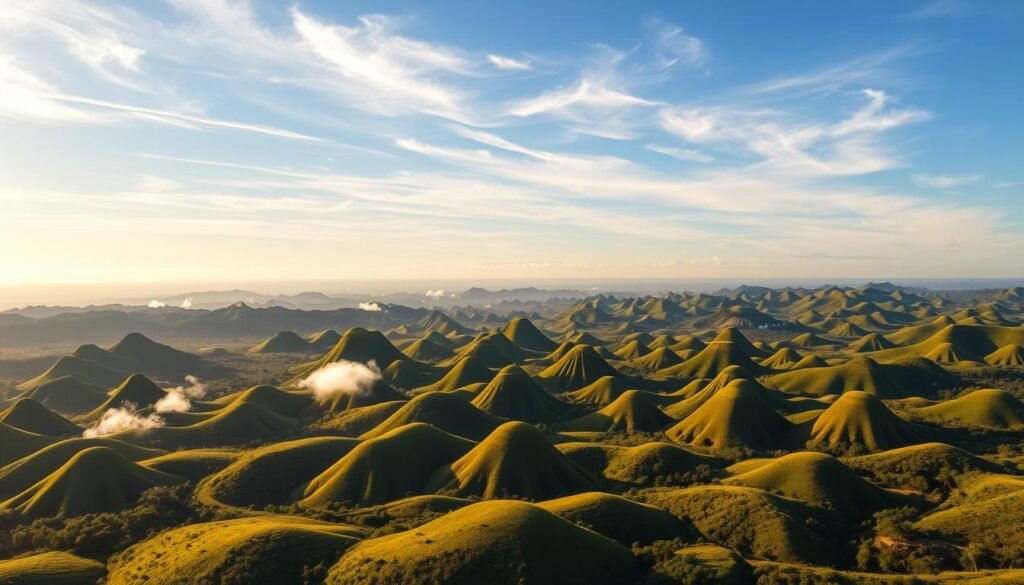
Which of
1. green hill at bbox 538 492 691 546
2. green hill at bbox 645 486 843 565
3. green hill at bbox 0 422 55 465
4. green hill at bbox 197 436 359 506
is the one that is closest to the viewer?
green hill at bbox 645 486 843 565

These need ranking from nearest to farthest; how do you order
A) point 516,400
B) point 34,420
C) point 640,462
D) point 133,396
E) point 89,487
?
point 89,487 < point 640,462 < point 34,420 < point 516,400 < point 133,396

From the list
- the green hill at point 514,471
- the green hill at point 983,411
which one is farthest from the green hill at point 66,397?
the green hill at point 983,411

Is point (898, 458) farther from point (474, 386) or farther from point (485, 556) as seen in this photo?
point (474, 386)

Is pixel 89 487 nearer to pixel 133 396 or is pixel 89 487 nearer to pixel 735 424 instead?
pixel 133 396

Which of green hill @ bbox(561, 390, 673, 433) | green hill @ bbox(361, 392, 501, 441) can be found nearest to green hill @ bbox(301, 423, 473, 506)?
green hill @ bbox(361, 392, 501, 441)

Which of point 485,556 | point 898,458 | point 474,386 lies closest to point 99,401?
point 474,386

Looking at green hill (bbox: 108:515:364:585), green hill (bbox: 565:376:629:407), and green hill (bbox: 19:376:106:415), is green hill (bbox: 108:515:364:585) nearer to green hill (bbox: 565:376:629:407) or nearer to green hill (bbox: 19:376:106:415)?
green hill (bbox: 565:376:629:407)

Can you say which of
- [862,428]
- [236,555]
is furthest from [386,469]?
[862,428]
